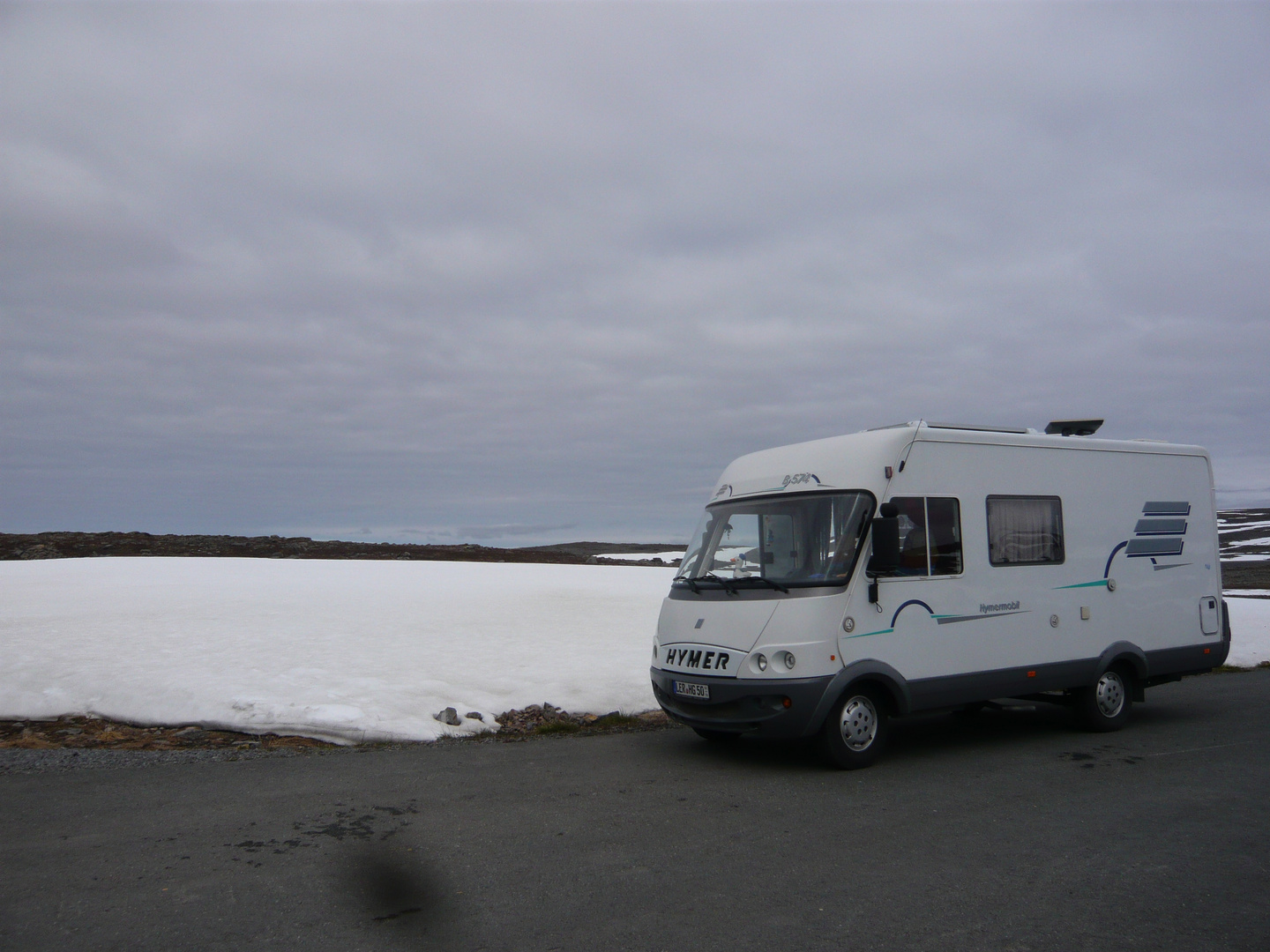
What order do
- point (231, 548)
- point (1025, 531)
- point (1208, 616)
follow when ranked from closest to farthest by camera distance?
point (1025, 531), point (1208, 616), point (231, 548)

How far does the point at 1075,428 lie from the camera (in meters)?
10.7

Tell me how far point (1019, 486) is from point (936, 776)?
130 inches

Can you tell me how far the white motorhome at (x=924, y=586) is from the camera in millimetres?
8070

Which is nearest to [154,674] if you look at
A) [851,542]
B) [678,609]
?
[678,609]

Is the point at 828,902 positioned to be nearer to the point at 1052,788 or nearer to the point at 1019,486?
the point at 1052,788

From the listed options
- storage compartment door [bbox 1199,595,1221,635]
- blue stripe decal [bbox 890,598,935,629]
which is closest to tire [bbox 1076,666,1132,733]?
storage compartment door [bbox 1199,595,1221,635]

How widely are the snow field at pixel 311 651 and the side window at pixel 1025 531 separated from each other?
16.5 ft

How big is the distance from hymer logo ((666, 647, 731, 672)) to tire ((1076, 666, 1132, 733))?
4.57 meters

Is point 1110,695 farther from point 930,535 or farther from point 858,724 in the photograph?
point 858,724

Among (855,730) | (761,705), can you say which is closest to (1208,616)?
(855,730)

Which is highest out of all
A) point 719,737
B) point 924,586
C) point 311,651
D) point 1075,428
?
point 1075,428

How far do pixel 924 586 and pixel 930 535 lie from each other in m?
0.51

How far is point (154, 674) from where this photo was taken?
38.7 feet

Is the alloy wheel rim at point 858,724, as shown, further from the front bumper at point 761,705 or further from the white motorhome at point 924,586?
the front bumper at point 761,705
